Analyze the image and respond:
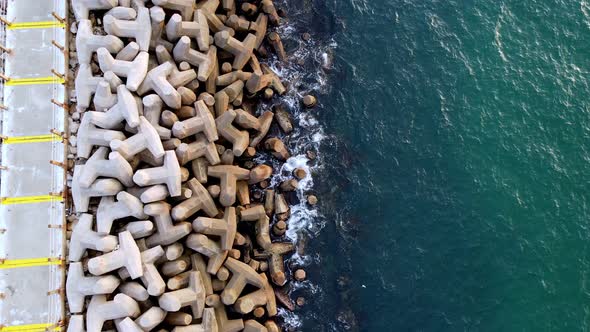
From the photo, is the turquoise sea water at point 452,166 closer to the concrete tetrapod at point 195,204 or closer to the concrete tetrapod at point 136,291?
the concrete tetrapod at point 195,204

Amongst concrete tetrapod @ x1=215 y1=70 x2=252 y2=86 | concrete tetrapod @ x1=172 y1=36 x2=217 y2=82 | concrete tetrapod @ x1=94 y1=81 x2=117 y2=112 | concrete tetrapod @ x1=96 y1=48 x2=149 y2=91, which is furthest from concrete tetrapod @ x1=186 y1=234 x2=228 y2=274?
concrete tetrapod @ x1=215 y1=70 x2=252 y2=86

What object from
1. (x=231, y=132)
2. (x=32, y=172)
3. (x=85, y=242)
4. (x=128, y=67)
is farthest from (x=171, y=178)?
(x=32, y=172)

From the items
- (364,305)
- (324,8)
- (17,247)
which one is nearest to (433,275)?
(364,305)

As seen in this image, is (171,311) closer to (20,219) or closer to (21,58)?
(20,219)

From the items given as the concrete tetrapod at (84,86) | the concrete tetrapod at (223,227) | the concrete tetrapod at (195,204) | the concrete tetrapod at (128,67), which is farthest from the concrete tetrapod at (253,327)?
the concrete tetrapod at (84,86)

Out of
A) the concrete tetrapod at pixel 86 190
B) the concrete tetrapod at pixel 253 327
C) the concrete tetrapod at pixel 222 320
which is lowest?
the concrete tetrapod at pixel 253 327

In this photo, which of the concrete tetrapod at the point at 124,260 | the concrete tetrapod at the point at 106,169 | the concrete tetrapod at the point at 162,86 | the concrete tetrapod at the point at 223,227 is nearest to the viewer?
the concrete tetrapod at the point at 124,260
